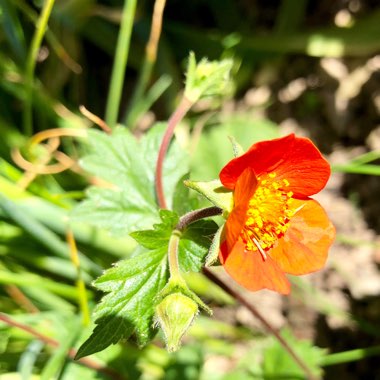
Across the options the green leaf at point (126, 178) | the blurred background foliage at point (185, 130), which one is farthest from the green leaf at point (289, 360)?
the green leaf at point (126, 178)

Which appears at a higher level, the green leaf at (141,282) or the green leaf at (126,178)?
the green leaf at (126,178)

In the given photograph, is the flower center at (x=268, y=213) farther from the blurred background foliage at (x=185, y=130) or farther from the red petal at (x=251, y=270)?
the blurred background foliage at (x=185, y=130)

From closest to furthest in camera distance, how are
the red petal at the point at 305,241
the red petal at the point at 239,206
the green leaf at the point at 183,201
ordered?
1. the red petal at the point at 239,206
2. the red petal at the point at 305,241
3. the green leaf at the point at 183,201

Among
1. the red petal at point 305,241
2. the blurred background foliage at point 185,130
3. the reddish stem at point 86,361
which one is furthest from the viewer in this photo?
the blurred background foliage at point 185,130

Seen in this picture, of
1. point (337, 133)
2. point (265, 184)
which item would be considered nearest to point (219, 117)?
point (337, 133)

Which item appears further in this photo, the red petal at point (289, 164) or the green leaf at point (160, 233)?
the green leaf at point (160, 233)

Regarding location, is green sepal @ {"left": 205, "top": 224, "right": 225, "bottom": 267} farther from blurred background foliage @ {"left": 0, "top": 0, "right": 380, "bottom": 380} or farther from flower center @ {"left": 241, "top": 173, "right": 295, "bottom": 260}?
blurred background foliage @ {"left": 0, "top": 0, "right": 380, "bottom": 380}

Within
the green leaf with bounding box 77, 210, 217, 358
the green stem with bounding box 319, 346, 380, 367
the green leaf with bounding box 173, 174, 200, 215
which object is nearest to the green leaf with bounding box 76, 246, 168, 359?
the green leaf with bounding box 77, 210, 217, 358
